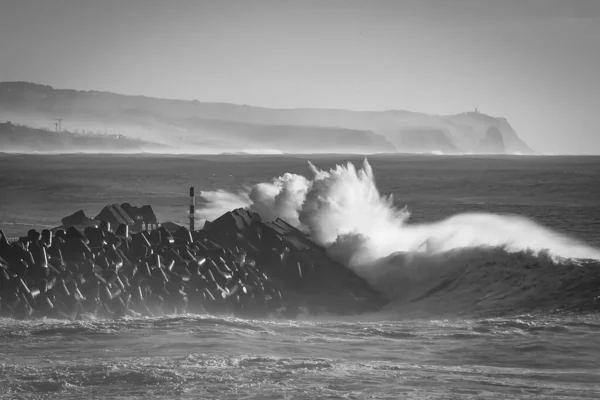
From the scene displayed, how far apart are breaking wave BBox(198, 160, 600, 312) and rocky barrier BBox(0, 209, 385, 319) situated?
136cm

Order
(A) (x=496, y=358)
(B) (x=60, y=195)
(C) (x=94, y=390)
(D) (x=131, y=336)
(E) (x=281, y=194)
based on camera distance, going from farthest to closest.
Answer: (B) (x=60, y=195)
(E) (x=281, y=194)
(D) (x=131, y=336)
(A) (x=496, y=358)
(C) (x=94, y=390)

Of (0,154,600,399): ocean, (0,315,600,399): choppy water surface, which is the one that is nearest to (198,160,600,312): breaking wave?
(0,154,600,399): ocean

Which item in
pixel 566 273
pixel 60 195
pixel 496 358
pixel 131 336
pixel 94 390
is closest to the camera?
pixel 94 390

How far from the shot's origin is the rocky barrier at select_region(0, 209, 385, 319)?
76.6 feet

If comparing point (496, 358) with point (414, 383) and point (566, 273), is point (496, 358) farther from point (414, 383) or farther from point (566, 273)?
point (566, 273)

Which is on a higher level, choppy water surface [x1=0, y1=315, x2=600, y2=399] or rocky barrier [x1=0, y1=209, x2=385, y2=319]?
rocky barrier [x1=0, y1=209, x2=385, y2=319]

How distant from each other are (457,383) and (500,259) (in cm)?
1061

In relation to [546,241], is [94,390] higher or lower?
lower

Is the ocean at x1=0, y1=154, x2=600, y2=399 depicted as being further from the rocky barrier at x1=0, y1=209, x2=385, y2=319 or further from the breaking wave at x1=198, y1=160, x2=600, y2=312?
the rocky barrier at x1=0, y1=209, x2=385, y2=319

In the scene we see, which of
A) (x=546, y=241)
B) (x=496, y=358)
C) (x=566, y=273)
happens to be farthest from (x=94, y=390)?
(x=546, y=241)

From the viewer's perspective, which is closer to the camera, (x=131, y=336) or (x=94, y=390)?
(x=94, y=390)

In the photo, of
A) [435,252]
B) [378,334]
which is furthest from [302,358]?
[435,252]

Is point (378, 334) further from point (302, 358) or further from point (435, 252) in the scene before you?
point (435, 252)

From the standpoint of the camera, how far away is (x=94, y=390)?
1692 cm
